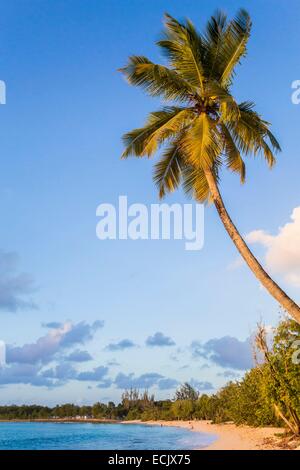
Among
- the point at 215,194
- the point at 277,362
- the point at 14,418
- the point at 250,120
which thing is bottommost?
the point at 14,418

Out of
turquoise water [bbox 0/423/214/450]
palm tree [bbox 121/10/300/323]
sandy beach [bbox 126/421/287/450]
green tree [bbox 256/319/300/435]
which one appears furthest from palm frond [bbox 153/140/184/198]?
turquoise water [bbox 0/423/214/450]

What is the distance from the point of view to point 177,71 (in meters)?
15.5

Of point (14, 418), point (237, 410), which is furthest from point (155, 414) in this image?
point (237, 410)

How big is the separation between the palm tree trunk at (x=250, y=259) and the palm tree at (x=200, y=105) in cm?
3

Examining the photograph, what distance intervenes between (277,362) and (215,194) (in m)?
14.7

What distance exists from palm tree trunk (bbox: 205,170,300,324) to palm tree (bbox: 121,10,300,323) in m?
0.03

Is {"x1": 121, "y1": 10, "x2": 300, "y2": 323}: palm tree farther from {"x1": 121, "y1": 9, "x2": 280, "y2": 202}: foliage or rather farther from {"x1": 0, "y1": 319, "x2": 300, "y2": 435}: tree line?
{"x1": 0, "y1": 319, "x2": 300, "y2": 435}: tree line

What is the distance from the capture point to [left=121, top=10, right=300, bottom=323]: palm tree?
569 inches

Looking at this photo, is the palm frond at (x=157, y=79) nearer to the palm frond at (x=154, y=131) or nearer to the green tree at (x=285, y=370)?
the palm frond at (x=154, y=131)

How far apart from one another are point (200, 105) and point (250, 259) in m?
5.01

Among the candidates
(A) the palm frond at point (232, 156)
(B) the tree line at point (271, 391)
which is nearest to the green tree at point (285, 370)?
(B) the tree line at point (271, 391)

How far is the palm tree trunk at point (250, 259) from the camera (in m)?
12.5

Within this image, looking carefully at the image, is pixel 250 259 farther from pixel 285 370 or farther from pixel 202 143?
pixel 285 370
